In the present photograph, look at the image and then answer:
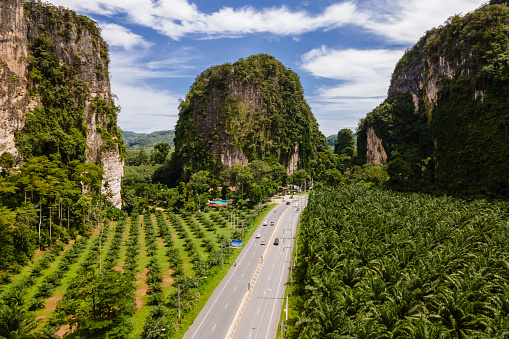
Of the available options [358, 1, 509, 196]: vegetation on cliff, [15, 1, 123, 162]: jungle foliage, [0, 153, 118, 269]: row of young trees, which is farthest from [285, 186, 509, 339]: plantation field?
[15, 1, 123, 162]: jungle foliage

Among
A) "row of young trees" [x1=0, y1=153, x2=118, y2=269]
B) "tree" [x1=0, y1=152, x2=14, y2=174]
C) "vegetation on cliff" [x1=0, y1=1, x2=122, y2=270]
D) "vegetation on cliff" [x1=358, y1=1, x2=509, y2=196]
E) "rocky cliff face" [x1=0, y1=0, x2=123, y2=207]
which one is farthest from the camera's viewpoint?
"vegetation on cliff" [x1=358, y1=1, x2=509, y2=196]

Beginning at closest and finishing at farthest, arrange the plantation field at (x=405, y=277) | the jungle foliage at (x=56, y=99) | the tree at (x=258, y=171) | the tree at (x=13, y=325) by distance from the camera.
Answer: the plantation field at (x=405, y=277)
the tree at (x=13, y=325)
the jungle foliage at (x=56, y=99)
the tree at (x=258, y=171)

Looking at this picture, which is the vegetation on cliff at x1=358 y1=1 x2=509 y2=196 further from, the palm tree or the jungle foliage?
the palm tree

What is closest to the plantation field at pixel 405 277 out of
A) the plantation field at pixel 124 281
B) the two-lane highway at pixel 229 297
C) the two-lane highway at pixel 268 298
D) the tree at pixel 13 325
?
the two-lane highway at pixel 268 298

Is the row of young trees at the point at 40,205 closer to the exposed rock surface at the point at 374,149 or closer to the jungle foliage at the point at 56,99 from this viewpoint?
the jungle foliage at the point at 56,99

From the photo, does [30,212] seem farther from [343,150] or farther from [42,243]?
[343,150]

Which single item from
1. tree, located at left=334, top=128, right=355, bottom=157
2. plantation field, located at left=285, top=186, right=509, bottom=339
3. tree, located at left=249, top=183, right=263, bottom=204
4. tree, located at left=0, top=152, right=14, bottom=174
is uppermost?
tree, located at left=334, top=128, right=355, bottom=157
